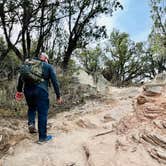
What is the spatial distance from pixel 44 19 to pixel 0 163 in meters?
10.6

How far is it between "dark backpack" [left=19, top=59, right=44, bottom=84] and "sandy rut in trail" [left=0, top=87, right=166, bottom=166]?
112 cm

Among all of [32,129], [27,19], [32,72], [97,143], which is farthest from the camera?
[27,19]

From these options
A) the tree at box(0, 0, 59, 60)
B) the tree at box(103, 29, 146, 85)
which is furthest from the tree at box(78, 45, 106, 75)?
the tree at box(0, 0, 59, 60)

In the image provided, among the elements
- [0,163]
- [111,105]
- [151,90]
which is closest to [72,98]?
[111,105]

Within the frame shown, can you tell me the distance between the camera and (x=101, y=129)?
7.88 meters

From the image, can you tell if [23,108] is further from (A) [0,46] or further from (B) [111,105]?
(A) [0,46]

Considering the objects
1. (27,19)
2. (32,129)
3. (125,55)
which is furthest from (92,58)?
(32,129)

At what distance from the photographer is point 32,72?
7.13 meters

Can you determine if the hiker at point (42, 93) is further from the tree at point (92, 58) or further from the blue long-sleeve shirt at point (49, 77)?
the tree at point (92, 58)

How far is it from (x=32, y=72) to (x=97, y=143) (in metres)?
1.71

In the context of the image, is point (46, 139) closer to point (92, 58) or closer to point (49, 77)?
point (49, 77)

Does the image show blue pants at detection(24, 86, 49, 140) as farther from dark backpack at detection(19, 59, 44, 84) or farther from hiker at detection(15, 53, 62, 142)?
dark backpack at detection(19, 59, 44, 84)

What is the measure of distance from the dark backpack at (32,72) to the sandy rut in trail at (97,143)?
112 cm

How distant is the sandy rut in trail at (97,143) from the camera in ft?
20.1
